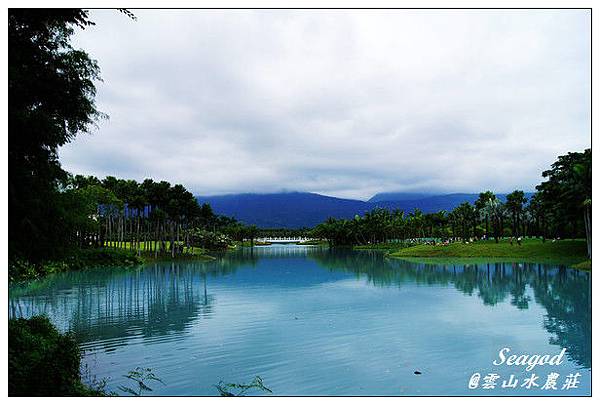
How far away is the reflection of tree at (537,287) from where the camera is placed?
2295cm

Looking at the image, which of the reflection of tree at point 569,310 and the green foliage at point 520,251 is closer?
the reflection of tree at point 569,310

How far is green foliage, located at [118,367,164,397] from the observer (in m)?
15.4

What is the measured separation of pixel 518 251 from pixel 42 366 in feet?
263

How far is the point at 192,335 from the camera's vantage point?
24078mm

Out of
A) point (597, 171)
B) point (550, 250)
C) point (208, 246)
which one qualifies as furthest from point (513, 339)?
point (208, 246)

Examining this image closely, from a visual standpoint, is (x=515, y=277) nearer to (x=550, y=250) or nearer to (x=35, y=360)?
(x=550, y=250)

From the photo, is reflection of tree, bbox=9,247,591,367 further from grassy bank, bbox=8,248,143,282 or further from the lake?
grassy bank, bbox=8,248,143,282

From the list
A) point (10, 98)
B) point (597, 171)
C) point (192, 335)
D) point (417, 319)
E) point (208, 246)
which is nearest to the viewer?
point (10, 98)

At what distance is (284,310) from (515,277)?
31172mm

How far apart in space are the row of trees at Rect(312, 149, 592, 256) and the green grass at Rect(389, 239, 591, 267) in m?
4.23

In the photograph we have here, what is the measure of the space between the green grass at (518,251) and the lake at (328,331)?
26.5 m

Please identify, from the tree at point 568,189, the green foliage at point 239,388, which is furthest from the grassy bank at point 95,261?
the tree at point 568,189

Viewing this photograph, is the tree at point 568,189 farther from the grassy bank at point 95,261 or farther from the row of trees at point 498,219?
the grassy bank at point 95,261

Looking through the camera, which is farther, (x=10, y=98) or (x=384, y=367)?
(x=384, y=367)
